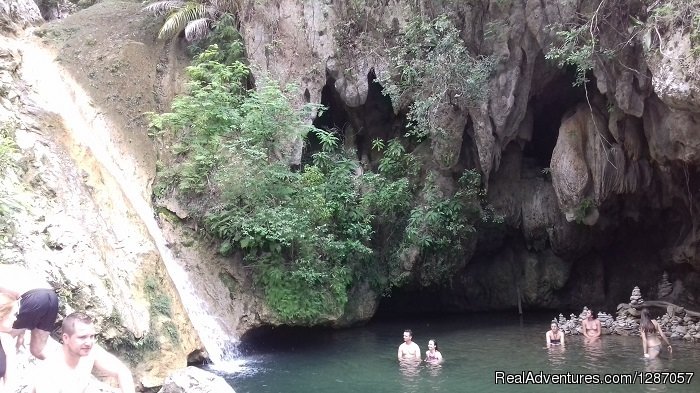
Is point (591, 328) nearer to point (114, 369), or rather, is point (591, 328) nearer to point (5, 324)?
point (114, 369)

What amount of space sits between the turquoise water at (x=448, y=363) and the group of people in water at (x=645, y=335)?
194 mm

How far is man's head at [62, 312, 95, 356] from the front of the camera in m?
3.61

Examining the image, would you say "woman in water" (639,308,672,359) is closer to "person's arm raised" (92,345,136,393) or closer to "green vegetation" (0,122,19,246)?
"person's arm raised" (92,345,136,393)

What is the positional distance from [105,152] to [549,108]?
12236 millimetres

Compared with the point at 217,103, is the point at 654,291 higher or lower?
lower

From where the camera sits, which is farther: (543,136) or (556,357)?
(543,136)

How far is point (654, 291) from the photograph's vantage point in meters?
17.8

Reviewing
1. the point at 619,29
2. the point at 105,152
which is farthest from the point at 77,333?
the point at 619,29

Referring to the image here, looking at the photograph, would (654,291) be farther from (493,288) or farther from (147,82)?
(147,82)

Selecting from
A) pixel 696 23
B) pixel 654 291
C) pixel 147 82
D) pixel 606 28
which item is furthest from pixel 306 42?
pixel 654 291

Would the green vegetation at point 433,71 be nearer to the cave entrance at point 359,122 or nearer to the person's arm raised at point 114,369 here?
the cave entrance at point 359,122

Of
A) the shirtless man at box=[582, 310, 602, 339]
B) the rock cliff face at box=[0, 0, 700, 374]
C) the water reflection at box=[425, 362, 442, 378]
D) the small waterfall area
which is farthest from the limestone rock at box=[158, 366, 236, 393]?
the shirtless man at box=[582, 310, 602, 339]

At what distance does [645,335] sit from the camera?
11398mm

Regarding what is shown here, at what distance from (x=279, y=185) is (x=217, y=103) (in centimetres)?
263
